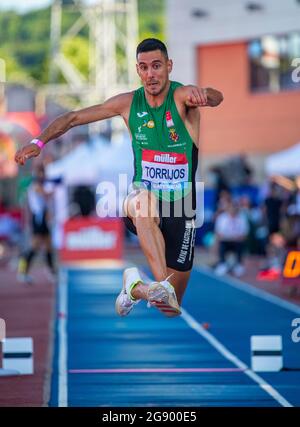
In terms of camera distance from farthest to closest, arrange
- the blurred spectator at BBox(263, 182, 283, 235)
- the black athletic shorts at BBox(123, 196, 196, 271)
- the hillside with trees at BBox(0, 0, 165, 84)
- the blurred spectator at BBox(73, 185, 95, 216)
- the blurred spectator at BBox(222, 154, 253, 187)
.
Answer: the hillside with trees at BBox(0, 0, 165, 84) → the blurred spectator at BBox(73, 185, 95, 216) → the blurred spectator at BBox(222, 154, 253, 187) → the blurred spectator at BBox(263, 182, 283, 235) → the black athletic shorts at BBox(123, 196, 196, 271)

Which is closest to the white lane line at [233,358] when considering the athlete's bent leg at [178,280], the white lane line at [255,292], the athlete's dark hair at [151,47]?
the athlete's bent leg at [178,280]

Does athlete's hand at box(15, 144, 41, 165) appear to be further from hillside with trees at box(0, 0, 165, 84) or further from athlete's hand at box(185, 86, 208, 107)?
hillside with trees at box(0, 0, 165, 84)

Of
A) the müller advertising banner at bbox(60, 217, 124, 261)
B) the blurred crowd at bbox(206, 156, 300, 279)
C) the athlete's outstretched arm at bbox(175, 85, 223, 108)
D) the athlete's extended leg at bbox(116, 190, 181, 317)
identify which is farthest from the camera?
the müller advertising banner at bbox(60, 217, 124, 261)

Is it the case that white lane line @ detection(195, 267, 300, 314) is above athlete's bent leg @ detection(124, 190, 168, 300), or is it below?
above

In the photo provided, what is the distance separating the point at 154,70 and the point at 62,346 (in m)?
5.35

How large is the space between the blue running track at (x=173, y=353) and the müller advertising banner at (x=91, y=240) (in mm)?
7952

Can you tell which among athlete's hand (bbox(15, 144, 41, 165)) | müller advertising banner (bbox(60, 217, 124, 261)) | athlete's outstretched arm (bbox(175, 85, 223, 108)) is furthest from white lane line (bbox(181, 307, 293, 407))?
müller advertising banner (bbox(60, 217, 124, 261))

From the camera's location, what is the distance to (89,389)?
1018 cm

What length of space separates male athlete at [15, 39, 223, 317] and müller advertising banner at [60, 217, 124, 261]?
19110 mm

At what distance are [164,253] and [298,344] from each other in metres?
4.61

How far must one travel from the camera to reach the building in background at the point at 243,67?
37.3 m

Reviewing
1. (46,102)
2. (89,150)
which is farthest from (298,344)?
(46,102)

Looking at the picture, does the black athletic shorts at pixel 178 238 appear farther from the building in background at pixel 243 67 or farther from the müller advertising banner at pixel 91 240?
the building in background at pixel 243 67

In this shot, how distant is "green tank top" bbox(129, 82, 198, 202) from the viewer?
8.77 metres
